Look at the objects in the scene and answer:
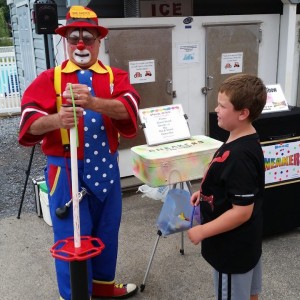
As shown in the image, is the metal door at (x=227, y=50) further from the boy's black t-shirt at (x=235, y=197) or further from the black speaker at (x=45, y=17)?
the boy's black t-shirt at (x=235, y=197)

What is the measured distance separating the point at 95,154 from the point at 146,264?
4.35ft

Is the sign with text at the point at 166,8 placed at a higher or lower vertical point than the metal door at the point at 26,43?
higher

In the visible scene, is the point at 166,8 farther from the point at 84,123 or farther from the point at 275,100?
the point at 84,123

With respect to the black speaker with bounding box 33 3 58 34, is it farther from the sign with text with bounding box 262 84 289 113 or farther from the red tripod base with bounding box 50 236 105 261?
the red tripod base with bounding box 50 236 105 261

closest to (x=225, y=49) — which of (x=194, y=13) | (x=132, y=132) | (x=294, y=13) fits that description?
(x=194, y=13)

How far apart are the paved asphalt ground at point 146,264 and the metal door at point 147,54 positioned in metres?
1.51

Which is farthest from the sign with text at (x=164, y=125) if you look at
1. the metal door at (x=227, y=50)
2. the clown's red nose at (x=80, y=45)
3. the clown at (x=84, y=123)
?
the metal door at (x=227, y=50)

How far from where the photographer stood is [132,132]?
2.51 meters

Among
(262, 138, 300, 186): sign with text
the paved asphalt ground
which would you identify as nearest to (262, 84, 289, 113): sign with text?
(262, 138, 300, 186): sign with text

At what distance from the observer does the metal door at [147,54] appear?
4637mm

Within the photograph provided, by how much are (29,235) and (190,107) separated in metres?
2.54

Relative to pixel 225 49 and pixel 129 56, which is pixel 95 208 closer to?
pixel 129 56

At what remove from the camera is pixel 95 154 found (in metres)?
2.43

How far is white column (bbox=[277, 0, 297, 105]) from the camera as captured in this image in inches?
213
